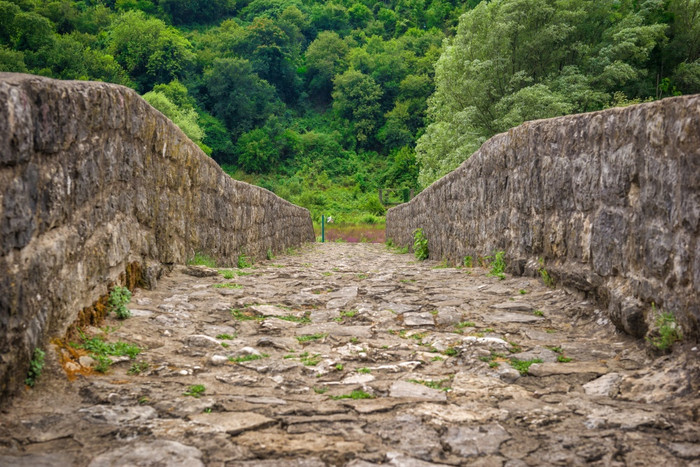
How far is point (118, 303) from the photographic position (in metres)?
3.43

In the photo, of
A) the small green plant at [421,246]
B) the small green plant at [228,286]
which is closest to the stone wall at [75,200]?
the small green plant at [228,286]

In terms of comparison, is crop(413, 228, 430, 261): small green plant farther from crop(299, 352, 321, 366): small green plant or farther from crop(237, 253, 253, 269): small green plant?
crop(299, 352, 321, 366): small green plant

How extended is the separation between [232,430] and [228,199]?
6139mm

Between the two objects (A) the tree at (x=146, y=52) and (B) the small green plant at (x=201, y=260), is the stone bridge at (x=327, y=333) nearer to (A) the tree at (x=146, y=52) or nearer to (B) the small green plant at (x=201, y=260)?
(B) the small green plant at (x=201, y=260)

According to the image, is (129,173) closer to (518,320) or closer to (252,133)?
(518,320)

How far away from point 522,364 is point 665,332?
697 mm

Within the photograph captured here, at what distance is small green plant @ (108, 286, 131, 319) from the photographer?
132 inches

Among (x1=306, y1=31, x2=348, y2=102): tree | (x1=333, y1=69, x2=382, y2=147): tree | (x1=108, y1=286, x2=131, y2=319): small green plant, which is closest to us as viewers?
(x1=108, y1=286, x2=131, y2=319): small green plant

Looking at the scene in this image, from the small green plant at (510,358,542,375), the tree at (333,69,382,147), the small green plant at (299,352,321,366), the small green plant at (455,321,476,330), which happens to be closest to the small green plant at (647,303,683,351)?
the small green plant at (510,358,542,375)

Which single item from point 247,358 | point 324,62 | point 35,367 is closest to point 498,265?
point 247,358

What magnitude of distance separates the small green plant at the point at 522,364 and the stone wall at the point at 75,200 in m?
2.28

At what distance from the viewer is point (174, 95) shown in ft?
154

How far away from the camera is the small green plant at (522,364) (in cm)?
274

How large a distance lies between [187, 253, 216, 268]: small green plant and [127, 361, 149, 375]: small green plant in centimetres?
316
